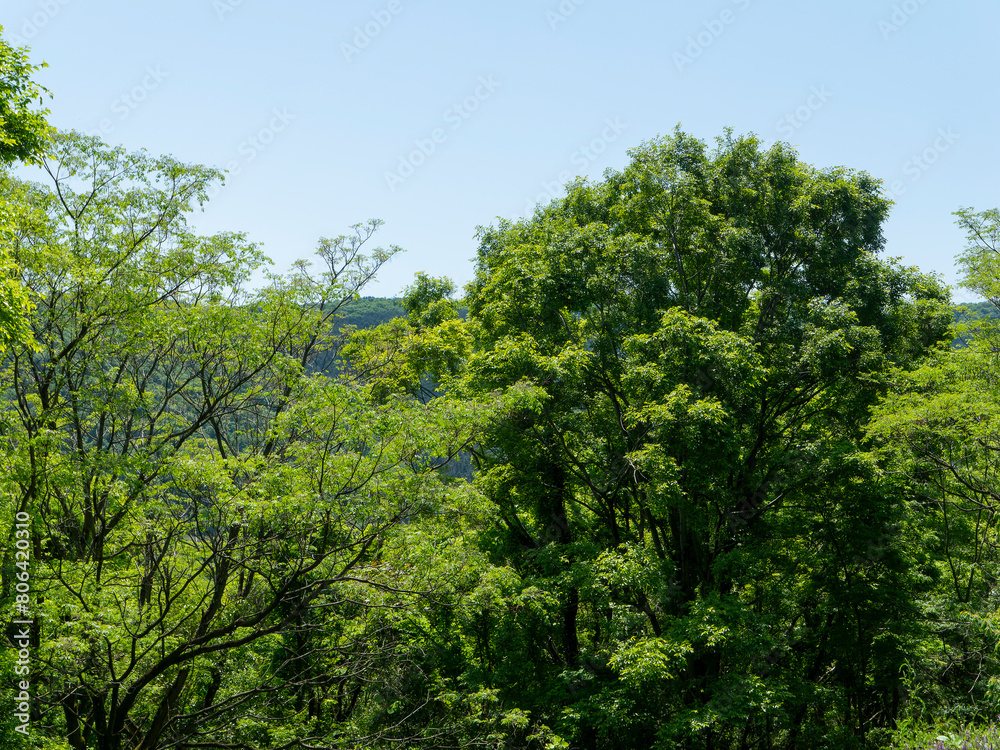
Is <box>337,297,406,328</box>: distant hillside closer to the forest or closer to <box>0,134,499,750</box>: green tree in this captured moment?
the forest

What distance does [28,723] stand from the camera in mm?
9383

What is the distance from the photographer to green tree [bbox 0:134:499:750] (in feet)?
30.8

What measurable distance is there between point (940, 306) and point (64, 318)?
19163 mm

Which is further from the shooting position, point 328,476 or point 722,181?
point 722,181

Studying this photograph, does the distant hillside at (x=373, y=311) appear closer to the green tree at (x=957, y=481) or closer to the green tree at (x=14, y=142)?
the green tree at (x=957, y=481)

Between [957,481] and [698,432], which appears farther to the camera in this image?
[957,481]

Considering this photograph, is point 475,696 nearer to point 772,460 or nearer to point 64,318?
point 772,460

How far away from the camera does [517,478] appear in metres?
16.9

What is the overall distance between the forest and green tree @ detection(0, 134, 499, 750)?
Answer: 0.08 m

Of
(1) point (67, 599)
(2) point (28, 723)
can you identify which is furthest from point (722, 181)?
(2) point (28, 723)

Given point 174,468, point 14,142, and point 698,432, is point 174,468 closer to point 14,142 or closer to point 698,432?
point 14,142

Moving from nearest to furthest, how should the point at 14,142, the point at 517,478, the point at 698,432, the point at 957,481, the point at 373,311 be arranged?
the point at 14,142 < the point at 698,432 < the point at 957,481 < the point at 517,478 < the point at 373,311

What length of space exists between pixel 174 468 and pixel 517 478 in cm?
917

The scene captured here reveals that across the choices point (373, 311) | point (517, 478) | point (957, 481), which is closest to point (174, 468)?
point (517, 478)
